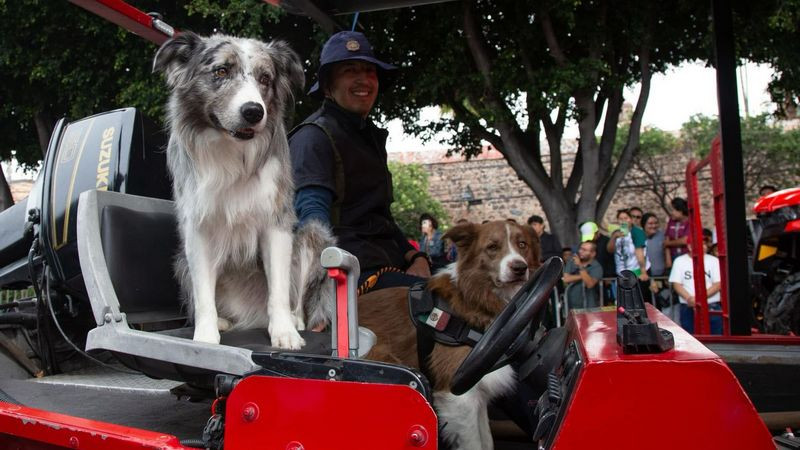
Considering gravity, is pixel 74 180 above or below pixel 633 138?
below

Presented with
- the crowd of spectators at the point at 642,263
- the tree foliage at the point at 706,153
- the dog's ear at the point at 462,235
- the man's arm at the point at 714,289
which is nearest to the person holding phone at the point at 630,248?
the crowd of spectators at the point at 642,263

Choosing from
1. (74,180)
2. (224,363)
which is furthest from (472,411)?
(74,180)

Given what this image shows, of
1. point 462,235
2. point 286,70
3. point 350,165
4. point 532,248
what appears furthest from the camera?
point 532,248

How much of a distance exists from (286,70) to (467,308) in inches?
52.6

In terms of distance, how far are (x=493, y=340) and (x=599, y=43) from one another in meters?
10.5

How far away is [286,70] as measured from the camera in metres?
2.98

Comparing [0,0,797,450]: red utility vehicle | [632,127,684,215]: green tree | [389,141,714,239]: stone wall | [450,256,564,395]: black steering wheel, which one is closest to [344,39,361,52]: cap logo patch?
[0,0,797,450]: red utility vehicle

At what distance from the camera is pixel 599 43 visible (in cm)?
1155

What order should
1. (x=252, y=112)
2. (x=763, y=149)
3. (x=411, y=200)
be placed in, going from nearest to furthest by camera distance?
(x=252, y=112), (x=411, y=200), (x=763, y=149)

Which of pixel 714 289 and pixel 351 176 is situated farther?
pixel 714 289

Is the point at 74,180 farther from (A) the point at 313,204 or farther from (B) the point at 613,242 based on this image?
(B) the point at 613,242

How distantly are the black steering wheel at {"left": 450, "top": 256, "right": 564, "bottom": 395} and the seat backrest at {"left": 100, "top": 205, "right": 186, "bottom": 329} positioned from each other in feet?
4.53

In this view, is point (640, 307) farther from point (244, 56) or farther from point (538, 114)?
point (538, 114)

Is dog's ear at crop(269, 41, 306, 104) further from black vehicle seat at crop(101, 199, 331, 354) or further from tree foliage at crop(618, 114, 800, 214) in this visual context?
tree foliage at crop(618, 114, 800, 214)
